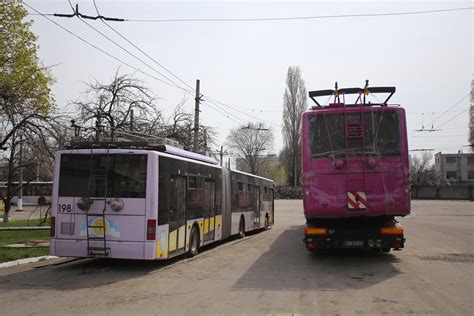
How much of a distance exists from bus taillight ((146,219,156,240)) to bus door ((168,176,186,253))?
0.95 meters

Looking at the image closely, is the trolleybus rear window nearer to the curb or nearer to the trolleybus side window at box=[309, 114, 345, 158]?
the curb

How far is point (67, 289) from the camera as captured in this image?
8.48 metres

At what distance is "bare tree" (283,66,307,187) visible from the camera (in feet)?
231

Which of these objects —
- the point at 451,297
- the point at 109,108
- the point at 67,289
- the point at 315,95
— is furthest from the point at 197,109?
the point at 451,297

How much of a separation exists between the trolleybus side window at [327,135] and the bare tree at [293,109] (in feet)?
193

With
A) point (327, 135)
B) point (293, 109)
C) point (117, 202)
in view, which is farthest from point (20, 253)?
point (293, 109)

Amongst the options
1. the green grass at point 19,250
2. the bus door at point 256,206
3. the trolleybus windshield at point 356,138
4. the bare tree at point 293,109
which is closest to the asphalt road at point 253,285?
the green grass at point 19,250

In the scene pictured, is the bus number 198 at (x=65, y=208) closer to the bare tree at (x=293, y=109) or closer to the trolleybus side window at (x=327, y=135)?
the trolleybus side window at (x=327, y=135)

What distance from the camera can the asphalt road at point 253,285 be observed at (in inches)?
275

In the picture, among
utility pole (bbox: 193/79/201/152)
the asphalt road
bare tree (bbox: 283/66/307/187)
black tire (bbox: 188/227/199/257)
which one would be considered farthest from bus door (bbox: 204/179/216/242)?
bare tree (bbox: 283/66/307/187)

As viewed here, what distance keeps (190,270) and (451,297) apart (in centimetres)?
555

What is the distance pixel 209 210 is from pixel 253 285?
6043mm

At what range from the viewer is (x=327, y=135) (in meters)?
11.1

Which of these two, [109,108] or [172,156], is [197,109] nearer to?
[109,108]
